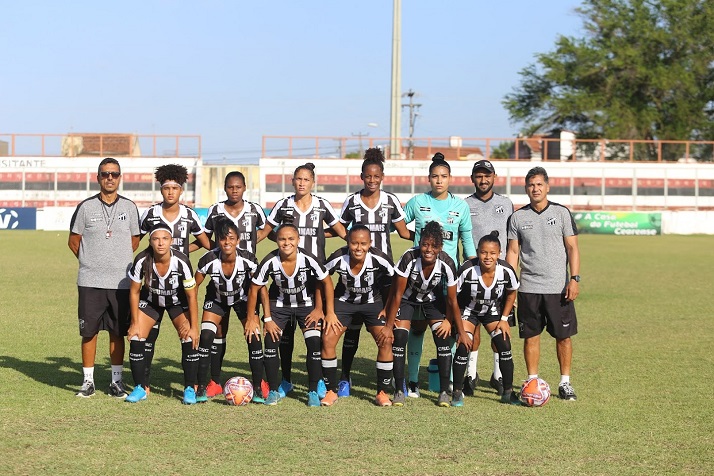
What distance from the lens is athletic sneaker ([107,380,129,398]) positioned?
8.27m

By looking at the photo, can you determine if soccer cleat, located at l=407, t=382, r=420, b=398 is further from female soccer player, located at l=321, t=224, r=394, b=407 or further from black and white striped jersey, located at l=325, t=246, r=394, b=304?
black and white striped jersey, located at l=325, t=246, r=394, b=304

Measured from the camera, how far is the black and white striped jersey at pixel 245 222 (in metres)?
8.96

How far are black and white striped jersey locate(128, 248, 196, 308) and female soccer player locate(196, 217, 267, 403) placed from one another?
0.45 ft

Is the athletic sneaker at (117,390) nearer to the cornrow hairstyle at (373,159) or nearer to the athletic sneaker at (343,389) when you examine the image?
the athletic sneaker at (343,389)

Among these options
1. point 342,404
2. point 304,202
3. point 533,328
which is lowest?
point 342,404

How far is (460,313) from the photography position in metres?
8.41

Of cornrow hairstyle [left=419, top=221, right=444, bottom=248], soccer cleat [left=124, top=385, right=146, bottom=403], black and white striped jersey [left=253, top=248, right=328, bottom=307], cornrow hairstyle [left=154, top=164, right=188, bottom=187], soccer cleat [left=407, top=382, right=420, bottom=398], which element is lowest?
soccer cleat [left=407, top=382, right=420, bottom=398]

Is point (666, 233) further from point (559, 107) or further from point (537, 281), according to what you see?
point (537, 281)

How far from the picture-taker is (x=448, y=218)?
883 centimetres

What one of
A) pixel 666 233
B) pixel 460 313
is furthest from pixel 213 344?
pixel 666 233

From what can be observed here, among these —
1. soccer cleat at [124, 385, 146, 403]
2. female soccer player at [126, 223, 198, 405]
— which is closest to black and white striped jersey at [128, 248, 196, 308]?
female soccer player at [126, 223, 198, 405]

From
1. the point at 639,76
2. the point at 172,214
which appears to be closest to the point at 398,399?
the point at 172,214

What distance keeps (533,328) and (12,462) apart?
444 centimetres

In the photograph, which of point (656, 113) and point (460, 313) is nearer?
point (460, 313)
